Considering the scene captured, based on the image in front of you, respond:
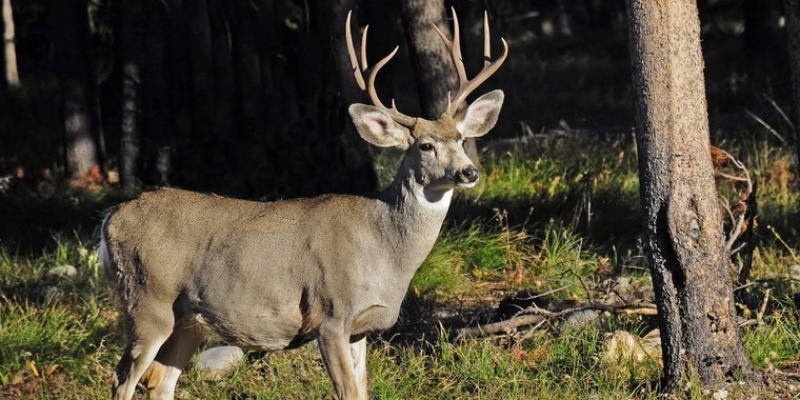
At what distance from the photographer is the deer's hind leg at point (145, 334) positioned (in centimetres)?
624

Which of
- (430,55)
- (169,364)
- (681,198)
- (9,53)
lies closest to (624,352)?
(681,198)

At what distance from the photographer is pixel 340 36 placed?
10.4 m

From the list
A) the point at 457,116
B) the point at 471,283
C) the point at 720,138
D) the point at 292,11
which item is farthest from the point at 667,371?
the point at 292,11

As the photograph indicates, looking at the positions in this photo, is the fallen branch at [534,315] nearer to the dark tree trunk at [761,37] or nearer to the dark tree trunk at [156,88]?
the dark tree trunk at [156,88]

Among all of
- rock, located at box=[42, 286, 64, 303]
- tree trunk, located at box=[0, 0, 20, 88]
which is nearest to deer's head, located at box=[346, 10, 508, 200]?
rock, located at box=[42, 286, 64, 303]

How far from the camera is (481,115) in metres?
6.61

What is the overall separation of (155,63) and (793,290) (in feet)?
24.4

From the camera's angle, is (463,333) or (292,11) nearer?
(463,333)

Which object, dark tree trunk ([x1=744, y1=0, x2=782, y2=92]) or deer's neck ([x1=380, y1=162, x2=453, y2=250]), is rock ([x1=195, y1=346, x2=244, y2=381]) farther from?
dark tree trunk ([x1=744, y1=0, x2=782, y2=92])

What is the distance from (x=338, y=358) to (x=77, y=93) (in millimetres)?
7972

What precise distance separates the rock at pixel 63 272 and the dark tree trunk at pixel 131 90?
3602 millimetres

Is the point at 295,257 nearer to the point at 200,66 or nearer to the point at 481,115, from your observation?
the point at 481,115

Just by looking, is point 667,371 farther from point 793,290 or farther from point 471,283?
point 471,283

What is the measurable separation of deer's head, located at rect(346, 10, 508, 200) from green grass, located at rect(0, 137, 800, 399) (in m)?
1.15
